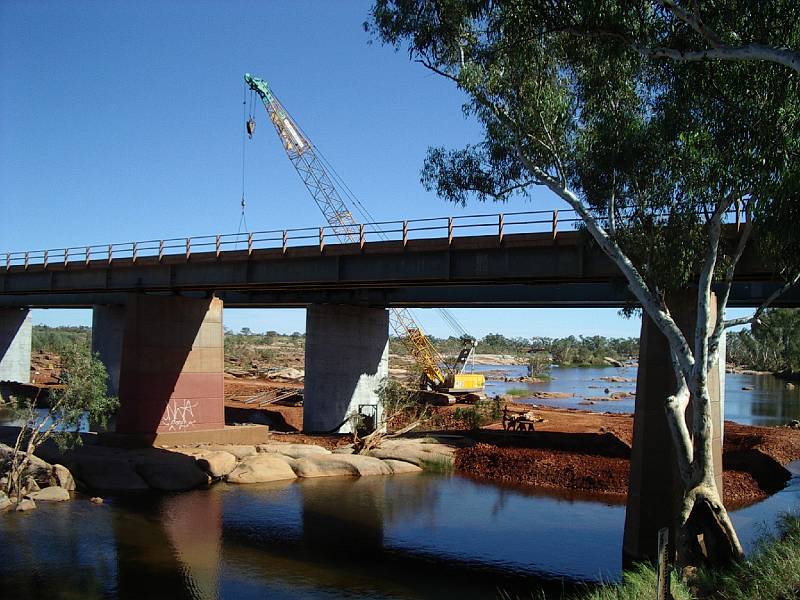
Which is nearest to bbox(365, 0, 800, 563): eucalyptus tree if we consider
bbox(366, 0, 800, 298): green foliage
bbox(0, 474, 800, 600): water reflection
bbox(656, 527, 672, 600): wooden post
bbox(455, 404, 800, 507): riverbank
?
bbox(366, 0, 800, 298): green foliage

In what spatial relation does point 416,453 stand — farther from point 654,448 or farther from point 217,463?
point 654,448

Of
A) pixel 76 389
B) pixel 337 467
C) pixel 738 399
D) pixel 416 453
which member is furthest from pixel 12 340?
pixel 738 399

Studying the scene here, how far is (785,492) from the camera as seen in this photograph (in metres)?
29.0

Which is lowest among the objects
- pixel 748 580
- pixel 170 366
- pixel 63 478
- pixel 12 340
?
pixel 63 478

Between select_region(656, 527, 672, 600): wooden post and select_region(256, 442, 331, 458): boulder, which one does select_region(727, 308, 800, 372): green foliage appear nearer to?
select_region(256, 442, 331, 458): boulder

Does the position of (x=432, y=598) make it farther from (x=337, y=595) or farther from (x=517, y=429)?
(x=517, y=429)

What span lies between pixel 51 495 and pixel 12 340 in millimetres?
52052

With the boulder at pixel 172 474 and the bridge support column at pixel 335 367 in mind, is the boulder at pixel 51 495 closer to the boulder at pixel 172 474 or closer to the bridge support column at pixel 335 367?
the boulder at pixel 172 474

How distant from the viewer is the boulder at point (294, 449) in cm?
3394

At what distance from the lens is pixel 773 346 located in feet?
466

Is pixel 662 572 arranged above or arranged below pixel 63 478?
above

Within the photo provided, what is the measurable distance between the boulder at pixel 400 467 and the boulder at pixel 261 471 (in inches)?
175

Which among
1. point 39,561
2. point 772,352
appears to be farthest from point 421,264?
point 772,352

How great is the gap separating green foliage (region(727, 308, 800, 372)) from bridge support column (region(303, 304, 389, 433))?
266 ft
